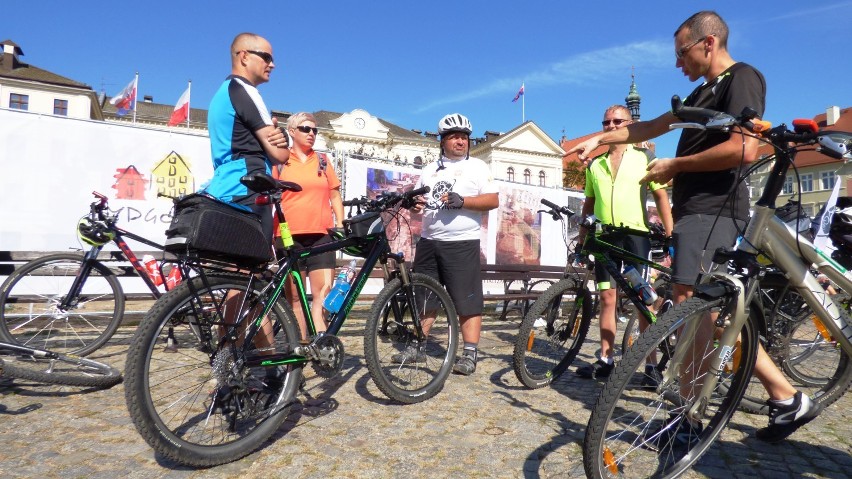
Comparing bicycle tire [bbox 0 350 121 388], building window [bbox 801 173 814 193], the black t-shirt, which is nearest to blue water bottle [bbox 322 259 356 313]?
bicycle tire [bbox 0 350 121 388]

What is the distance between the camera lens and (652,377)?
2.28m

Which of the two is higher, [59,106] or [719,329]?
[59,106]

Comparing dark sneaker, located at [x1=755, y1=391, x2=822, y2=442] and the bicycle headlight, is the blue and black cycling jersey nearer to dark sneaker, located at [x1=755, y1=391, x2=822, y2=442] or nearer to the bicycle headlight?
the bicycle headlight

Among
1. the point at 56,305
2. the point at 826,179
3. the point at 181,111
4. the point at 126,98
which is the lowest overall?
the point at 56,305

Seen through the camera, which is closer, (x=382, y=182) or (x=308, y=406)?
(x=308, y=406)

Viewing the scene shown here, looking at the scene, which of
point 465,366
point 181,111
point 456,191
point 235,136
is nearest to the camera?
point 235,136

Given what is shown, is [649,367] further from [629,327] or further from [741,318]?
[629,327]

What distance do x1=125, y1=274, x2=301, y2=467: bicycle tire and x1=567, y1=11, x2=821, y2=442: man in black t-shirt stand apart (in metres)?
2.00

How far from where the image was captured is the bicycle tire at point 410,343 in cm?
330

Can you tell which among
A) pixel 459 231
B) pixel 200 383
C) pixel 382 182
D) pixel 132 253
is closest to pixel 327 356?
pixel 200 383

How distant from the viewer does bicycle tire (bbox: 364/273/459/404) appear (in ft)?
10.8

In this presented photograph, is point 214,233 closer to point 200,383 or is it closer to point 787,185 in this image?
point 200,383

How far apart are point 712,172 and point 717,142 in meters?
0.16

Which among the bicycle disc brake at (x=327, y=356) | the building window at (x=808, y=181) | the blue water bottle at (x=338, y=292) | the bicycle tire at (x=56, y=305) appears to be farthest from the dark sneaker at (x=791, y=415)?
the building window at (x=808, y=181)
